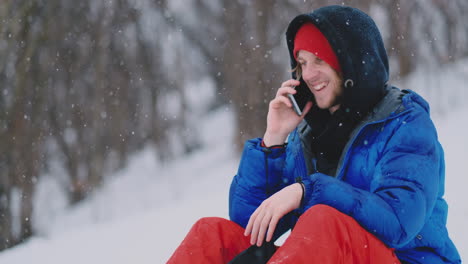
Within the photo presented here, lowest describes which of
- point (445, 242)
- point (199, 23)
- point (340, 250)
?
point (445, 242)

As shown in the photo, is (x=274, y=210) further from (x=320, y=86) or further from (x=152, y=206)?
(x=152, y=206)

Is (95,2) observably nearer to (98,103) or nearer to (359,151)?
(98,103)

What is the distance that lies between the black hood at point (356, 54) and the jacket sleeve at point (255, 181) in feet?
1.06

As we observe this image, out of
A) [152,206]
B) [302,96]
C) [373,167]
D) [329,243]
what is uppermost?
[302,96]

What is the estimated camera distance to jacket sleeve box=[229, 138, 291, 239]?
1918 millimetres

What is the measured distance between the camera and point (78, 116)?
536 centimetres

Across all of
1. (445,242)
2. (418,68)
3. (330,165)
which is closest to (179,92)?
(418,68)

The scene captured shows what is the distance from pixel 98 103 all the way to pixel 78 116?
25cm

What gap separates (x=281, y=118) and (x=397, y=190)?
2.02ft

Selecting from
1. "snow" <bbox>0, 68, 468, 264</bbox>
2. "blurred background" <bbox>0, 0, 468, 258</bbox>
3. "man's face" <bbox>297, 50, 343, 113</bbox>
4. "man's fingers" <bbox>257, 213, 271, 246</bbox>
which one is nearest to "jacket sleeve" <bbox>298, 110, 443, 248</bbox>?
"man's fingers" <bbox>257, 213, 271, 246</bbox>

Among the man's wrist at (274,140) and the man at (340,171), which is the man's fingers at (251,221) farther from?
the man's wrist at (274,140)

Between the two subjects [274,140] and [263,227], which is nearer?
[263,227]

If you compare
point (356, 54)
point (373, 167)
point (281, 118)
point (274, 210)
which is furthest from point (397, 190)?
point (281, 118)

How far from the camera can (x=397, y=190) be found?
1461mm
